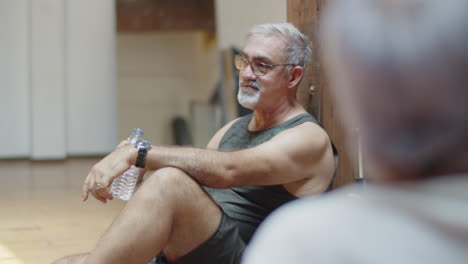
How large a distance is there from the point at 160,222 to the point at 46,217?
2241 millimetres

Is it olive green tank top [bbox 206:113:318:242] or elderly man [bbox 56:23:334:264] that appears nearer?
elderly man [bbox 56:23:334:264]

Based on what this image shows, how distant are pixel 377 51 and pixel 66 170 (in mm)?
6821

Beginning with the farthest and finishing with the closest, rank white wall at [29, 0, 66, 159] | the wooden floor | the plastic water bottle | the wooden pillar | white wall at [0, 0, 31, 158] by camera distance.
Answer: white wall at [0, 0, 31, 158], white wall at [29, 0, 66, 159], the wooden floor, the wooden pillar, the plastic water bottle

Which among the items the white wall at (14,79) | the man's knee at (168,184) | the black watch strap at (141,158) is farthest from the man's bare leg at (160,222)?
the white wall at (14,79)

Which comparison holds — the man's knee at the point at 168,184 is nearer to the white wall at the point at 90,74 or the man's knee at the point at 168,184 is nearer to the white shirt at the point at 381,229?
the white shirt at the point at 381,229

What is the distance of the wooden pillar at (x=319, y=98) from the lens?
105 inches

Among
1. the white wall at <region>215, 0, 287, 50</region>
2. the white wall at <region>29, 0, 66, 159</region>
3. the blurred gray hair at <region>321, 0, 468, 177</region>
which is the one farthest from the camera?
the white wall at <region>29, 0, 66, 159</region>

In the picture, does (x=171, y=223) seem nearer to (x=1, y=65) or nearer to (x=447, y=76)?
(x=447, y=76)

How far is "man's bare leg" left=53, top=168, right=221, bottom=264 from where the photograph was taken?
70.8 inches

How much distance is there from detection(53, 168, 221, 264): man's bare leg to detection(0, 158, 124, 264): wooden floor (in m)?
0.94

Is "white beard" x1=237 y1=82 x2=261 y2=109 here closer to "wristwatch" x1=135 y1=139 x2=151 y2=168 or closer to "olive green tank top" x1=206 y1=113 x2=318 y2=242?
"olive green tank top" x1=206 y1=113 x2=318 y2=242

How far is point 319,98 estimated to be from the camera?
2727 millimetres

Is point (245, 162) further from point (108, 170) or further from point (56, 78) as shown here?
point (56, 78)

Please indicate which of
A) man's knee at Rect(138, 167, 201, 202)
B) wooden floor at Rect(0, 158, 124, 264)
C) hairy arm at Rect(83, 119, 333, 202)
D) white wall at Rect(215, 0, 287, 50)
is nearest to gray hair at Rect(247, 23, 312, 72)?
hairy arm at Rect(83, 119, 333, 202)
